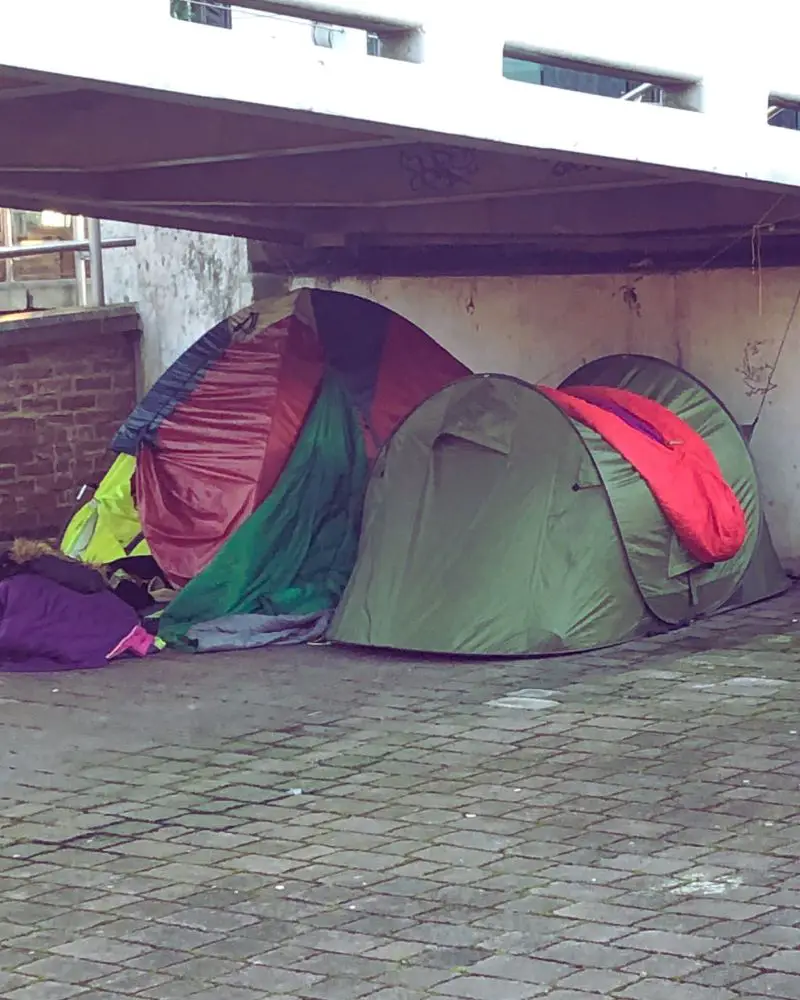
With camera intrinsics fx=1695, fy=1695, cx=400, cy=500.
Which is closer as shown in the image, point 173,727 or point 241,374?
point 173,727

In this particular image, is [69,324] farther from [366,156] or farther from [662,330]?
[662,330]

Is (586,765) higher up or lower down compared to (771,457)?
lower down

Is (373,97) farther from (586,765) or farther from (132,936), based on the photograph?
(132,936)

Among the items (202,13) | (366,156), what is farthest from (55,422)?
(202,13)

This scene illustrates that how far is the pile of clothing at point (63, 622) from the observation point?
8.12 m

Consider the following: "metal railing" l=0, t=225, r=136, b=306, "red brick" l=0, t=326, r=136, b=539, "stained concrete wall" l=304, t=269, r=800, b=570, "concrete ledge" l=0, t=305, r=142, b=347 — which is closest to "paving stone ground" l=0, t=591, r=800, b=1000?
"stained concrete wall" l=304, t=269, r=800, b=570

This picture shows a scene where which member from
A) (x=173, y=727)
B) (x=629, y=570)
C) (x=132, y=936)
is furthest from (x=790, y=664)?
(x=132, y=936)

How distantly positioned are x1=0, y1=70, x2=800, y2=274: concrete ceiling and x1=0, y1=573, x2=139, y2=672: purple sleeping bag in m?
2.05

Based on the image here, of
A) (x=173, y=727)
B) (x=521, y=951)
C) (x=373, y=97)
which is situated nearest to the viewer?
(x=521, y=951)

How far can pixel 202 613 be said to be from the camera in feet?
28.8

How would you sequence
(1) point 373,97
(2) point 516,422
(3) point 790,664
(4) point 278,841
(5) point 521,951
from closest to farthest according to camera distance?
1. (5) point 521,951
2. (4) point 278,841
3. (1) point 373,97
4. (3) point 790,664
5. (2) point 516,422

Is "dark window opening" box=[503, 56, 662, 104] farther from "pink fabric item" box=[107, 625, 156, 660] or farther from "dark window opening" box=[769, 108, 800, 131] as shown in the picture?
"pink fabric item" box=[107, 625, 156, 660]

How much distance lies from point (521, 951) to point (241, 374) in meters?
5.51

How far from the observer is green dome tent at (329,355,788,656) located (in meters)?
8.05
